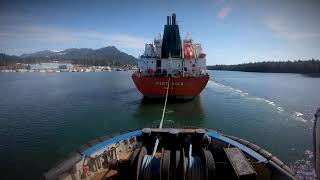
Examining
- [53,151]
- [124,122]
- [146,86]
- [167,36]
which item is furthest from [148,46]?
[53,151]

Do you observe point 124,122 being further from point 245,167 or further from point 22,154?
point 245,167

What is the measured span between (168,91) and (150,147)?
17393 mm

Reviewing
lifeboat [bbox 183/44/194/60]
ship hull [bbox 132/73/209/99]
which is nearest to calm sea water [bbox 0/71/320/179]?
ship hull [bbox 132/73/209/99]

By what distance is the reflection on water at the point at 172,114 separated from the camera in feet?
67.8

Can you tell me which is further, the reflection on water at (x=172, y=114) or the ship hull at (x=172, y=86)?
the ship hull at (x=172, y=86)

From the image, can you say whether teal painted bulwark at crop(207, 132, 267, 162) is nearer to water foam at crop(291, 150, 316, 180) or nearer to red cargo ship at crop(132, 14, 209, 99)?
water foam at crop(291, 150, 316, 180)

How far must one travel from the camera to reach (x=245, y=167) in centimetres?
654

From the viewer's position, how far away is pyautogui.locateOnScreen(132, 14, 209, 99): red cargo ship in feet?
86.5

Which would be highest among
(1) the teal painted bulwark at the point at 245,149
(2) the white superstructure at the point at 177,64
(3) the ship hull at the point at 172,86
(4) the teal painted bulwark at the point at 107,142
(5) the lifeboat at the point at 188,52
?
(5) the lifeboat at the point at 188,52

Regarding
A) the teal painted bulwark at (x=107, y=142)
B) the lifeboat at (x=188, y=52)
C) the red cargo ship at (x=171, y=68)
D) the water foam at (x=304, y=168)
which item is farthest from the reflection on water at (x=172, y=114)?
the water foam at (x=304, y=168)

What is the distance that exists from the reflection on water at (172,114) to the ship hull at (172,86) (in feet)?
3.42

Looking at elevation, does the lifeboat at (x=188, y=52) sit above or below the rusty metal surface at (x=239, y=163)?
above

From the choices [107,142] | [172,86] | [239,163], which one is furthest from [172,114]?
[239,163]

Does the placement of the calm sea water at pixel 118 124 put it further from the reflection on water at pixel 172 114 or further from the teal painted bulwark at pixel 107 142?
the teal painted bulwark at pixel 107 142
